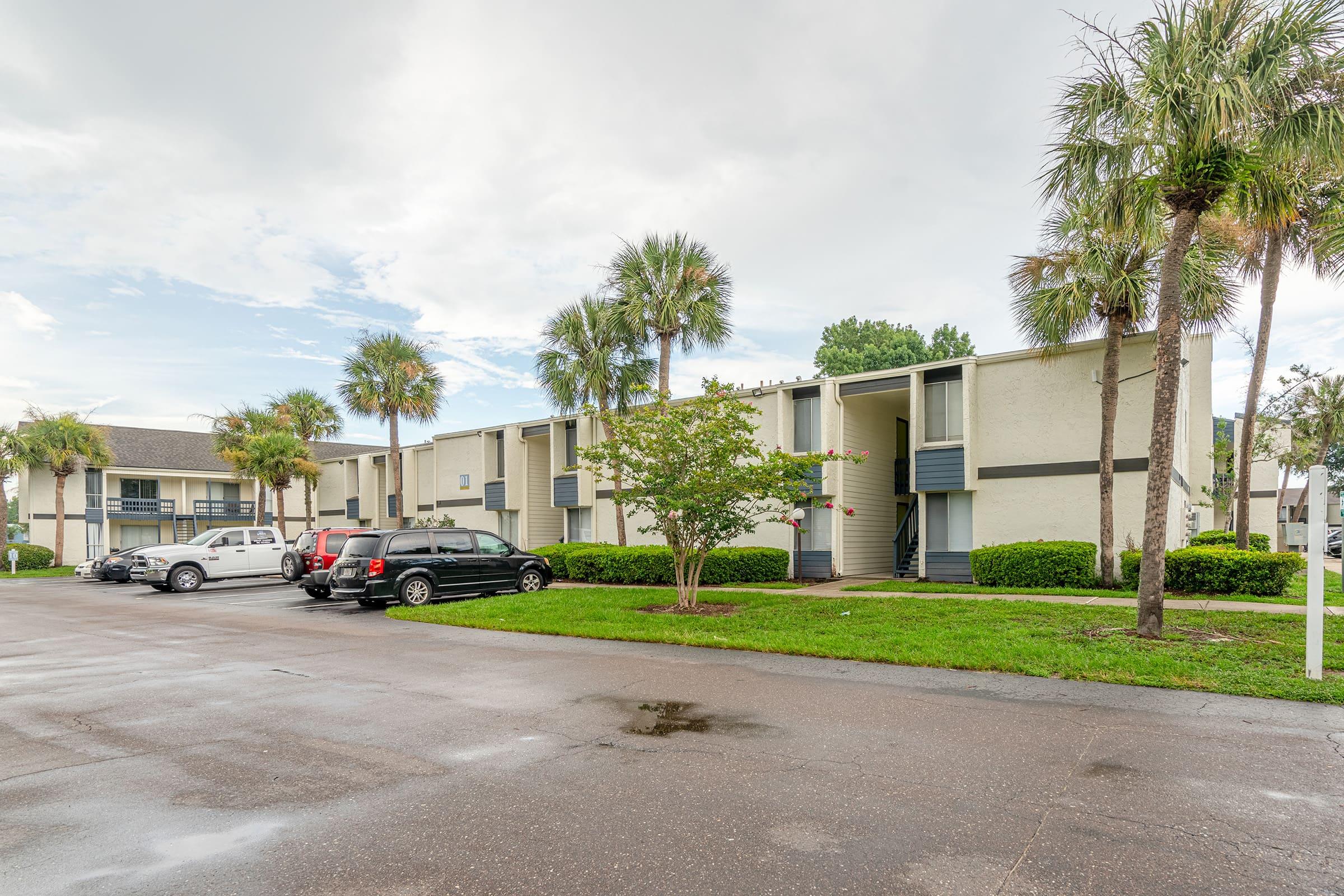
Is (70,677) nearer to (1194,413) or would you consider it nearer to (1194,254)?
(1194,254)

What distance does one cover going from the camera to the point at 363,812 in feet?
14.4

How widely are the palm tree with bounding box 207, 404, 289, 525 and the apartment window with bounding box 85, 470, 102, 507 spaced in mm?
7403

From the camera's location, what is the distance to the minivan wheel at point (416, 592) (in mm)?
15766

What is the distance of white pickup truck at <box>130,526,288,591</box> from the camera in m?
22.2

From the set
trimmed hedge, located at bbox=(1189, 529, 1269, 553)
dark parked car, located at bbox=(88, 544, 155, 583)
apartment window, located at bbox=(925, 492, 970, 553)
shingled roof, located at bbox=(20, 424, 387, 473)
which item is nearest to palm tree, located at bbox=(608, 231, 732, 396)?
apartment window, located at bbox=(925, 492, 970, 553)

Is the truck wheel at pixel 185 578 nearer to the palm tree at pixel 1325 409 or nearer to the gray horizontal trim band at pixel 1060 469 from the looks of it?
the gray horizontal trim band at pixel 1060 469

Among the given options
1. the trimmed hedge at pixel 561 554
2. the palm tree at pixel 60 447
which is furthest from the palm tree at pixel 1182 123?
the palm tree at pixel 60 447

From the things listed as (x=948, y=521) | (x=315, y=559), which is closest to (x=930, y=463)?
(x=948, y=521)

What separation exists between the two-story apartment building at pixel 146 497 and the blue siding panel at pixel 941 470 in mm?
34339

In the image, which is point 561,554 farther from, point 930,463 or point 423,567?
point 930,463

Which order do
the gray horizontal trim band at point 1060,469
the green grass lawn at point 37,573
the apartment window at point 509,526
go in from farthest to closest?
the green grass lawn at point 37,573, the apartment window at point 509,526, the gray horizontal trim band at point 1060,469

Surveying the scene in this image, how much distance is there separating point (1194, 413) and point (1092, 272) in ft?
26.9

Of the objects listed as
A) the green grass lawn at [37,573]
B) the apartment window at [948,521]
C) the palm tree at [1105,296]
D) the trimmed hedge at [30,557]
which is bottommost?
the green grass lawn at [37,573]

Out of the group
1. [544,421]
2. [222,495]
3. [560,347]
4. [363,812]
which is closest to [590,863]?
[363,812]
